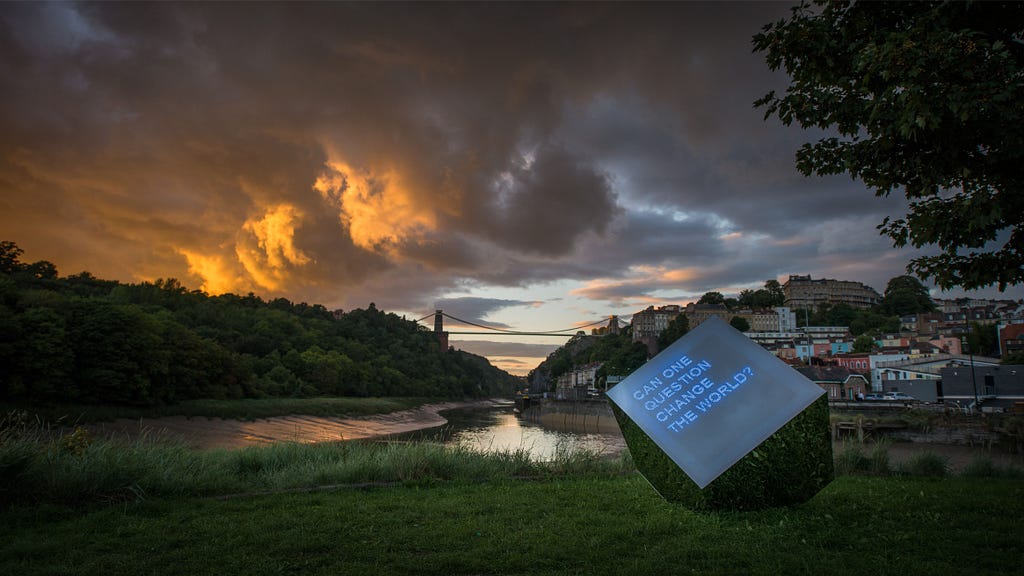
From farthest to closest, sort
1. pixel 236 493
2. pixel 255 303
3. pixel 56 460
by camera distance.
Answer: pixel 255 303
pixel 236 493
pixel 56 460

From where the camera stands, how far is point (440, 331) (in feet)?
589

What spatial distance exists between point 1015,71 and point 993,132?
64cm

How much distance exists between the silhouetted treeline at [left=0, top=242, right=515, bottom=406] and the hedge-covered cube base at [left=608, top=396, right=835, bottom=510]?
39.3 metres

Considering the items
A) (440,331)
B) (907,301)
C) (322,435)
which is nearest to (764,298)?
(907,301)

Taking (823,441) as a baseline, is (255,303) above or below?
above

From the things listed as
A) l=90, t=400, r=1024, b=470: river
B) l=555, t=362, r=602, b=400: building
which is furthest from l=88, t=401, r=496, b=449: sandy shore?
l=555, t=362, r=602, b=400: building

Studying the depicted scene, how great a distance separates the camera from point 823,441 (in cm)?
746

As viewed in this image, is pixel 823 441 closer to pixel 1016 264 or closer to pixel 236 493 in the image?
pixel 1016 264

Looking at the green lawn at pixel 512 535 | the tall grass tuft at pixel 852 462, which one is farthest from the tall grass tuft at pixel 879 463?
the green lawn at pixel 512 535

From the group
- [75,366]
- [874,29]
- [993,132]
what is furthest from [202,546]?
[75,366]

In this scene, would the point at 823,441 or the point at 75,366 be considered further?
the point at 75,366

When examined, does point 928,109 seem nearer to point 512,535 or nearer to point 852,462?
point 512,535

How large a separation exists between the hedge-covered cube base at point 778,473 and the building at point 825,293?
612 feet

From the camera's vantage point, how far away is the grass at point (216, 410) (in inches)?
1305
